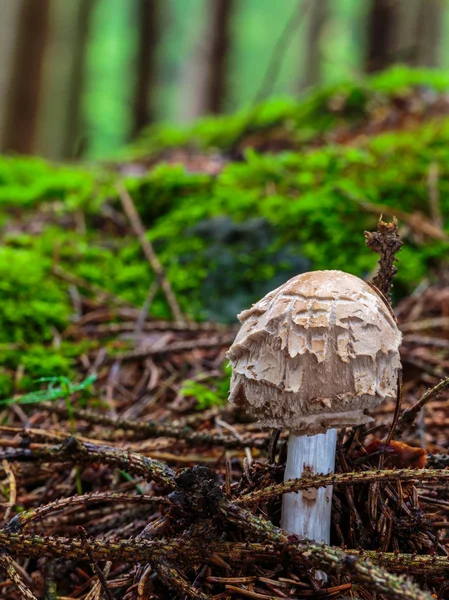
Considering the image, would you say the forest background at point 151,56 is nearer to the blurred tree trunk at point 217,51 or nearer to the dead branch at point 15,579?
the blurred tree trunk at point 217,51

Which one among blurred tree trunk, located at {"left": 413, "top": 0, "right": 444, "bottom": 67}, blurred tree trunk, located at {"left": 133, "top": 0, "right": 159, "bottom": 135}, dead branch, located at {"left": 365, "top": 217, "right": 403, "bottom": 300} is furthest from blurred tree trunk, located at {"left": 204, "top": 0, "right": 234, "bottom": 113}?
dead branch, located at {"left": 365, "top": 217, "right": 403, "bottom": 300}

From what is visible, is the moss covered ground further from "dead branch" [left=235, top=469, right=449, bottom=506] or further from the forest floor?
"dead branch" [left=235, top=469, right=449, bottom=506]

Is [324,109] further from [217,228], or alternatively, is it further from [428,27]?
[428,27]

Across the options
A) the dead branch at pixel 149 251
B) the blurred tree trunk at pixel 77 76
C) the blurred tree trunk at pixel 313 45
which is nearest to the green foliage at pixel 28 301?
the dead branch at pixel 149 251

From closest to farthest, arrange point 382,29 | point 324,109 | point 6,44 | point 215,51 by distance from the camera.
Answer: point 324,109 → point 382,29 → point 6,44 → point 215,51

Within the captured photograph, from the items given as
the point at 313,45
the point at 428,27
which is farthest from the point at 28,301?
the point at 313,45
